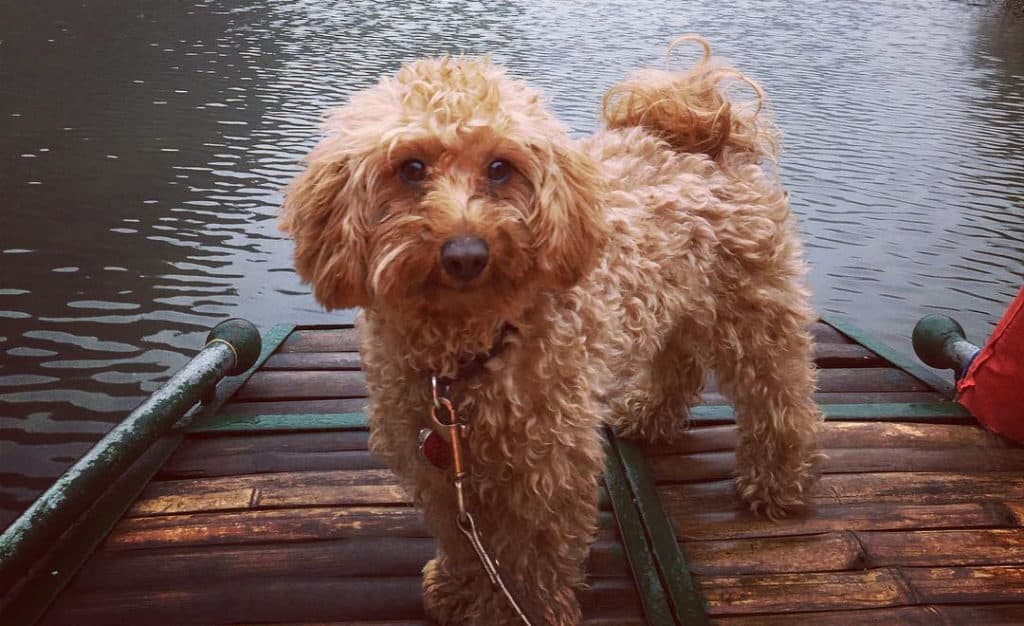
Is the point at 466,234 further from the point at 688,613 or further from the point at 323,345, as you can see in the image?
the point at 323,345

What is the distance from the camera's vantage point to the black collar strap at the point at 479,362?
211 centimetres

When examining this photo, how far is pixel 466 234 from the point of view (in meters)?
1.81

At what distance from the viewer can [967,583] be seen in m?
2.59

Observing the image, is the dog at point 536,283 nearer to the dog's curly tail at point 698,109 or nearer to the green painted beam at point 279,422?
the dog's curly tail at point 698,109

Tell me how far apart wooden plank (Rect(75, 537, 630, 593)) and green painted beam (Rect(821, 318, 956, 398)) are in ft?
7.18

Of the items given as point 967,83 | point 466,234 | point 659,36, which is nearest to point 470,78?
point 466,234

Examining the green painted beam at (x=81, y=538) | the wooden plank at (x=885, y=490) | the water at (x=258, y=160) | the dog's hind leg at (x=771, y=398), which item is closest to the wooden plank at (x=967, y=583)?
the wooden plank at (x=885, y=490)

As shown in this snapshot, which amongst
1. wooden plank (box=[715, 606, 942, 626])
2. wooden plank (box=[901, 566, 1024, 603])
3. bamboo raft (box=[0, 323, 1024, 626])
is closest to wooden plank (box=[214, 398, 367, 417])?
bamboo raft (box=[0, 323, 1024, 626])

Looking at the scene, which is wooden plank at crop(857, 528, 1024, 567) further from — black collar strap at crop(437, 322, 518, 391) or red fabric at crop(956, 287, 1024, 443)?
black collar strap at crop(437, 322, 518, 391)

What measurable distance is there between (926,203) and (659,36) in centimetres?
881

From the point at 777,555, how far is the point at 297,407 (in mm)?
2160

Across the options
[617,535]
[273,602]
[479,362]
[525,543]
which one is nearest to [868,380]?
[617,535]

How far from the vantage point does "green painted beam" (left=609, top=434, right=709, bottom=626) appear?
7.97 feet

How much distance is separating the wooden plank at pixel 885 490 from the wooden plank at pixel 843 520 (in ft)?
0.13
